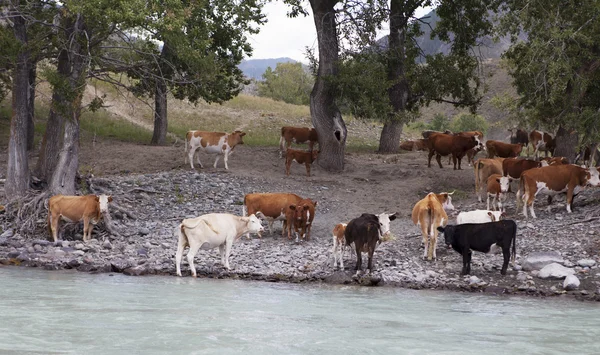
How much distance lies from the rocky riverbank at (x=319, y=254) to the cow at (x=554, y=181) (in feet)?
1.78

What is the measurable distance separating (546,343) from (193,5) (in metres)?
13.4

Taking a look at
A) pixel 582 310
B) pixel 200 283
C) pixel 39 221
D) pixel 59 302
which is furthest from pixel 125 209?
pixel 582 310

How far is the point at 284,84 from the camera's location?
101m

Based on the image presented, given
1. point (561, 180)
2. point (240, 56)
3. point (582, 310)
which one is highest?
point (240, 56)

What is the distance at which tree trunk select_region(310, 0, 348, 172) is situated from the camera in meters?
28.7

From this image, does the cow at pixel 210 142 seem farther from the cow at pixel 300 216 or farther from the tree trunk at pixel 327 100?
the cow at pixel 300 216

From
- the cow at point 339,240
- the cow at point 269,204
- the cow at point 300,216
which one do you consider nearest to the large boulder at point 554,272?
the cow at point 339,240

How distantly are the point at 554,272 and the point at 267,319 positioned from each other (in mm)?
5962

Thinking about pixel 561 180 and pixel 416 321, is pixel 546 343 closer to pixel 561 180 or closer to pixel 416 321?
pixel 416 321

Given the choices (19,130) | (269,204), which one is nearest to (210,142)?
(19,130)

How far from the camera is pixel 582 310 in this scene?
1320cm

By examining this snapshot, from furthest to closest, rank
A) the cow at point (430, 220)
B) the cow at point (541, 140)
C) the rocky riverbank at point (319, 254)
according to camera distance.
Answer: the cow at point (541, 140), the cow at point (430, 220), the rocky riverbank at point (319, 254)

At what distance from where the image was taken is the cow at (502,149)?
29828 millimetres

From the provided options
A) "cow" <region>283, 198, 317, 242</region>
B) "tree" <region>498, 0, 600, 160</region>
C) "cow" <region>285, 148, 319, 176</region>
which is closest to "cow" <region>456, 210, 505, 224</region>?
"cow" <region>283, 198, 317, 242</region>
